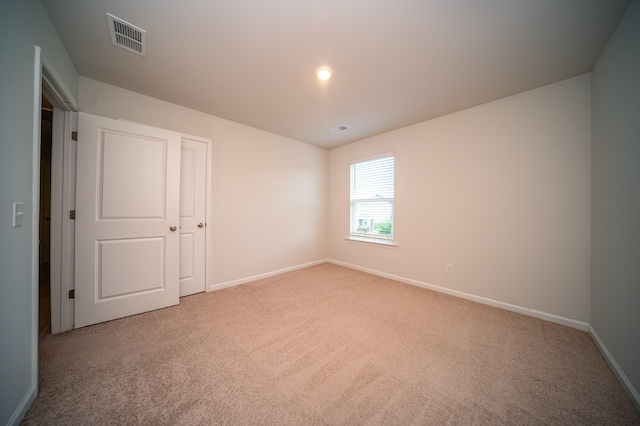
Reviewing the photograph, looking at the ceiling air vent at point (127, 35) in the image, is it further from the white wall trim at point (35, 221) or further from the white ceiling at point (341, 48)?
the white wall trim at point (35, 221)

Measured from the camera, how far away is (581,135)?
2121 millimetres

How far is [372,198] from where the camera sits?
3994 millimetres

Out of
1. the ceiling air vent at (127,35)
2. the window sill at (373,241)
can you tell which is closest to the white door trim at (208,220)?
the ceiling air vent at (127,35)

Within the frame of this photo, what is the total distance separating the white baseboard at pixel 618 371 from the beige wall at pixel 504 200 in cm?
34

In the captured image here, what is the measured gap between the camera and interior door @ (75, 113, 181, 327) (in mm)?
2109

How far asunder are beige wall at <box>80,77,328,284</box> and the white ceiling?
9.6 inches

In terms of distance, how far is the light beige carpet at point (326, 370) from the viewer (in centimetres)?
123

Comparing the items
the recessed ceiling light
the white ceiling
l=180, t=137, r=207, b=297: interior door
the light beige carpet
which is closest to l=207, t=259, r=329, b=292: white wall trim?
l=180, t=137, r=207, b=297: interior door

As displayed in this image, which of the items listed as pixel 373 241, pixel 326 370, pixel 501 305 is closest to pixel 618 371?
pixel 501 305

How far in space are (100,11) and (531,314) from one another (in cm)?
476

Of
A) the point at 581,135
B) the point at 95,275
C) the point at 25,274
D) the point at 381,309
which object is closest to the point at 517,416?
the point at 381,309

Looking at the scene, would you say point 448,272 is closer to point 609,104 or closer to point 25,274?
point 609,104

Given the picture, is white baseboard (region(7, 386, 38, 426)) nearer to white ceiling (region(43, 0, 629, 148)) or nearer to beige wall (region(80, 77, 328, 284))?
beige wall (region(80, 77, 328, 284))

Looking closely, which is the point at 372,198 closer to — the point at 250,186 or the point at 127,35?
the point at 250,186
